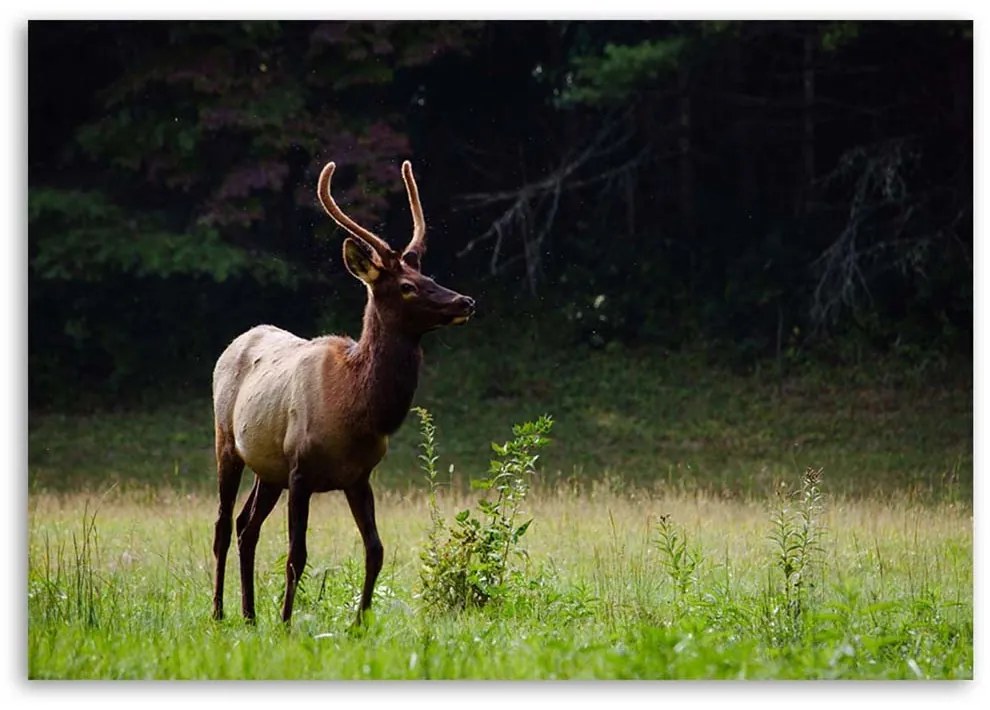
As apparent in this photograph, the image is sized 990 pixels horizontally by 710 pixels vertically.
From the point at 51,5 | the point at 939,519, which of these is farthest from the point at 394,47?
the point at 939,519

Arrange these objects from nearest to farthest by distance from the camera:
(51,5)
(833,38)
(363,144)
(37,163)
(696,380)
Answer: (51,5) → (37,163) → (833,38) → (363,144) → (696,380)

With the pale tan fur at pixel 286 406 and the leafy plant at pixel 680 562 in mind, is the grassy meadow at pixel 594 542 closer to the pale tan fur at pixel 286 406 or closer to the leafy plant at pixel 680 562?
the leafy plant at pixel 680 562

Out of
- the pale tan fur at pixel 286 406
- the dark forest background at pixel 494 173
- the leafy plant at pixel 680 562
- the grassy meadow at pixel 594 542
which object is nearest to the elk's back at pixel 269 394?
the pale tan fur at pixel 286 406

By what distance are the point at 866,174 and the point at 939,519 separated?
7.88ft

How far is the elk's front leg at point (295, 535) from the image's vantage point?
6801 mm

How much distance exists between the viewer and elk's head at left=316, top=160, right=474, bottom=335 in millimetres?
6559

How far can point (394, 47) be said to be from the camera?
845 cm

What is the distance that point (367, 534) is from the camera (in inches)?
266

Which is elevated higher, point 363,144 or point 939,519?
point 363,144

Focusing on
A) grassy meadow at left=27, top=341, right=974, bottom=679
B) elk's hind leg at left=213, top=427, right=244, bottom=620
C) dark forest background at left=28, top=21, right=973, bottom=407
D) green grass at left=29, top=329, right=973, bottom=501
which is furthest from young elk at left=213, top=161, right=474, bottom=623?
green grass at left=29, top=329, right=973, bottom=501

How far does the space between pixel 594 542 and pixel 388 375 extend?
2164 millimetres

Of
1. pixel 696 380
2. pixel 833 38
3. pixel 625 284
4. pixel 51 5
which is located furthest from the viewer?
pixel 696 380

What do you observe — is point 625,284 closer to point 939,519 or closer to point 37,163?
point 939,519

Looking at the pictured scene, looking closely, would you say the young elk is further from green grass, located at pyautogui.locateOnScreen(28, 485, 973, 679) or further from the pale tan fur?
green grass, located at pyautogui.locateOnScreen(28, 485, 973, 679)
